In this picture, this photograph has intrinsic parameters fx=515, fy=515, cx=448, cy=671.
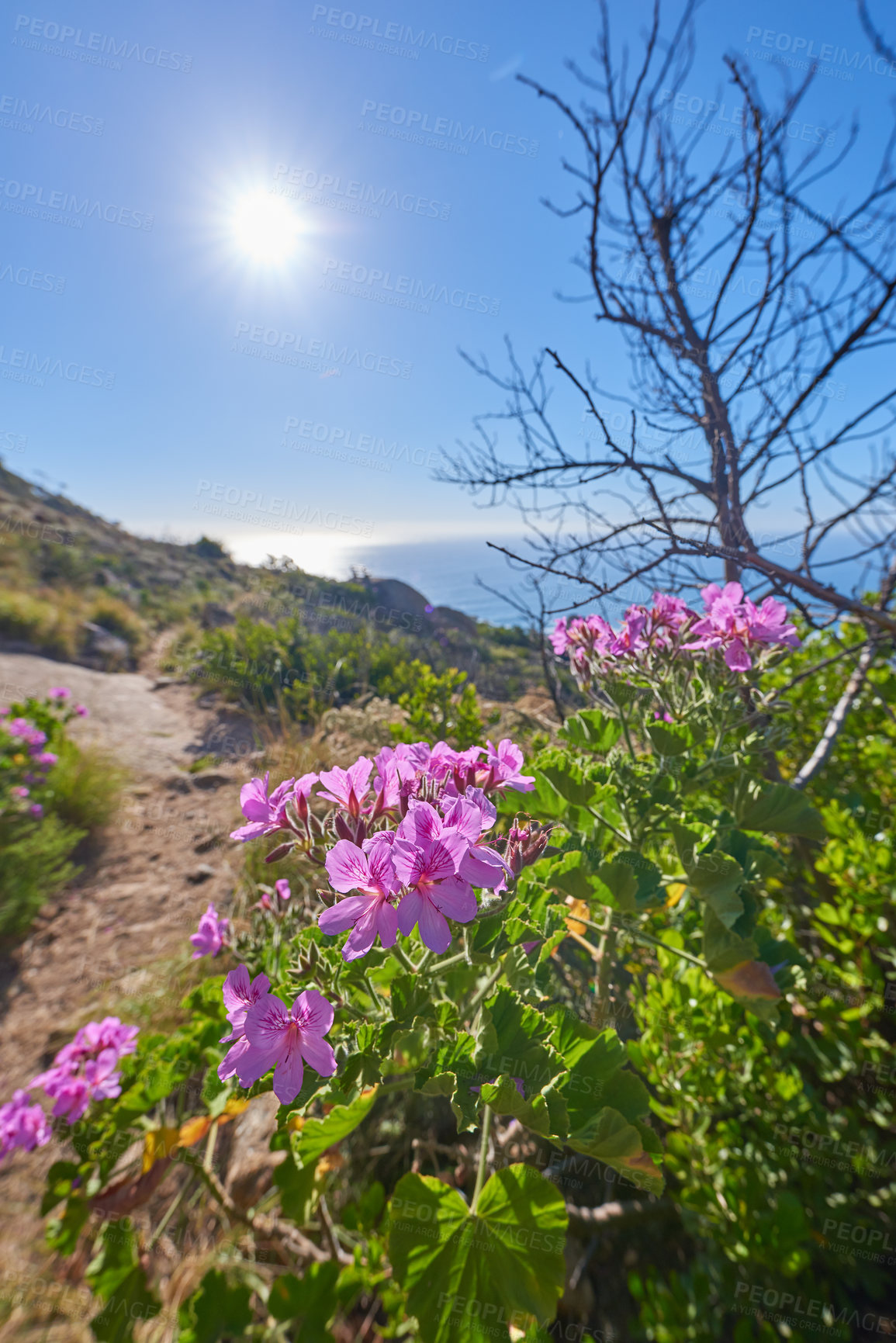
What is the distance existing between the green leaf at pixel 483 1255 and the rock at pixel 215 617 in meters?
11.7

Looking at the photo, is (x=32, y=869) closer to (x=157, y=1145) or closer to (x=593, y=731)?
(x=157, y=1145)

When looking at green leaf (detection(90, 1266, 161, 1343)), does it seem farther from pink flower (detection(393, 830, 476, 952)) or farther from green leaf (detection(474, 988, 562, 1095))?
pink flower (detection(393, 830, 476, 952))

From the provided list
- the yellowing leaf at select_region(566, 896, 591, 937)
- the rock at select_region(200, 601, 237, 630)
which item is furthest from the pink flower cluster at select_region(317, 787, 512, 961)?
the rock at select_region(200, 601, 237, 630)

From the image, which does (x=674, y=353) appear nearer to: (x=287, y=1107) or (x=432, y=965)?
(x=432, y=965)

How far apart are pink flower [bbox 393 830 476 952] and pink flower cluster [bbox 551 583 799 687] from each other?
0.94 m

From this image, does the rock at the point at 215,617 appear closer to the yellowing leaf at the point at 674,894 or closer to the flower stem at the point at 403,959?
the yellowing leaf at the point at 674,894

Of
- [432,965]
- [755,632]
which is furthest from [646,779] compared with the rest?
[432,965]

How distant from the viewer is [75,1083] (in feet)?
5.55

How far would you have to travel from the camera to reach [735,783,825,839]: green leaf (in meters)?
1.31

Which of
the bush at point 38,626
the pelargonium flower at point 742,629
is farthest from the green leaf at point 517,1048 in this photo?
the bush at point 38,626

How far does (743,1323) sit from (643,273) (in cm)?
329

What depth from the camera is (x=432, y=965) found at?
0.94 m

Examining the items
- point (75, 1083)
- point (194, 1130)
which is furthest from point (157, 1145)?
point (75, 1083)

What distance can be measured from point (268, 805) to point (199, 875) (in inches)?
149
